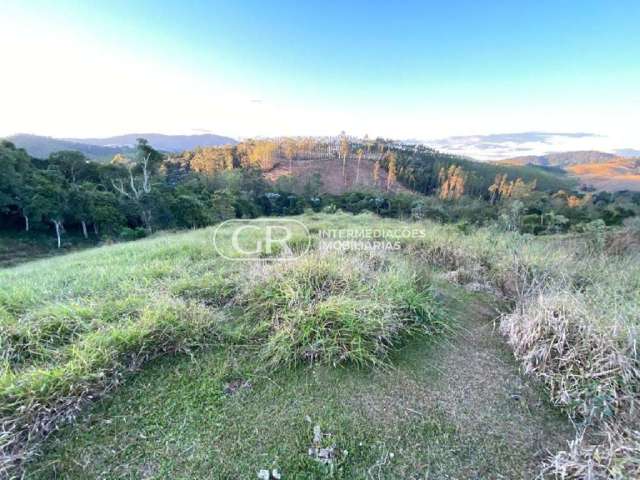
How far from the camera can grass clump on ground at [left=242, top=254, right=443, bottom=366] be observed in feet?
5.85

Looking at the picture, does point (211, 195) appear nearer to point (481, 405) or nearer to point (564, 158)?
point (481, 405)

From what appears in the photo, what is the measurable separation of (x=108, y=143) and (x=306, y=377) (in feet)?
305

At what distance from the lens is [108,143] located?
71.2 meters

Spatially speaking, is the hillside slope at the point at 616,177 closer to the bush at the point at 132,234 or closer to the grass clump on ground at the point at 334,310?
the grass clump on ground at the point at 334,310

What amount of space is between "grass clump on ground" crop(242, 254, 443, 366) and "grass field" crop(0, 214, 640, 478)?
0.6 inches

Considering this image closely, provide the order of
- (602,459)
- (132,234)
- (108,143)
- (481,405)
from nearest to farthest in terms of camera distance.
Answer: (602,459), (481,405), (132,234), (108,143)

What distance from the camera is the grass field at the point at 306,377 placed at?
3.93 feet

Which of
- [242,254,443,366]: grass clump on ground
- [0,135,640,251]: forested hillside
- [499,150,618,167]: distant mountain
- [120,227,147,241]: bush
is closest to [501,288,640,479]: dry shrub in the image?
[242,254,443,366]: grass clump on ground

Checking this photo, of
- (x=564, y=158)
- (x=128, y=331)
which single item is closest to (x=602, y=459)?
(x=128, y=331)

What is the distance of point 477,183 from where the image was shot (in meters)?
38.0

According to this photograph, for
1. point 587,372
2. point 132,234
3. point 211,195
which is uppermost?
point 587,372

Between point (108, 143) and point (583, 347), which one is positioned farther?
point (108, 143)

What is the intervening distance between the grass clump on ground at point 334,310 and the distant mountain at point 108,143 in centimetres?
4676

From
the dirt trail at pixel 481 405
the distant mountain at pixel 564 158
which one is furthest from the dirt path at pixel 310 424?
the distant mountain at pixel 564 158
